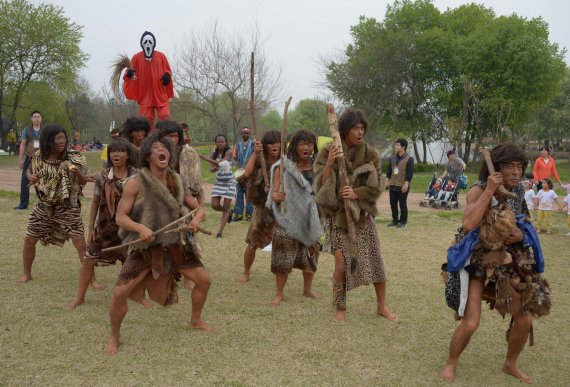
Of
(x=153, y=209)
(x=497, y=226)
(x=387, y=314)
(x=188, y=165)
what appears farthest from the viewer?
(x=188, y=165)

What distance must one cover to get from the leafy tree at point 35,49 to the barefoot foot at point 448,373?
103 ft

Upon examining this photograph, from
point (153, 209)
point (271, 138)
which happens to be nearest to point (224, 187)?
point (271, 138)

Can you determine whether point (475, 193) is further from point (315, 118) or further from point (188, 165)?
point (315, 118)

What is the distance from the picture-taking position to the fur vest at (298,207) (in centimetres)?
474

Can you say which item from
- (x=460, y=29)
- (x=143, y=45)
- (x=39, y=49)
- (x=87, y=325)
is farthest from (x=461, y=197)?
(x=39, y=49)

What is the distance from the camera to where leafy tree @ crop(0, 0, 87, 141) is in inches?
1140

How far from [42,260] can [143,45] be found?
3318 millimetres

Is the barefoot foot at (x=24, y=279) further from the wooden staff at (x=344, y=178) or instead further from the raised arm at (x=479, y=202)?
the raised arm at (x=479, y=202)

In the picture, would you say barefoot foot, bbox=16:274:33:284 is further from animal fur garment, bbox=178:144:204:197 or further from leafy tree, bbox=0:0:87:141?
leafy tree, bbox=0:0:87:141

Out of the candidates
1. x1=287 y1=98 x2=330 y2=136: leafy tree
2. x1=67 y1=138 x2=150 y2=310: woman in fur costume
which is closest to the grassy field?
x1=67 y1=138 x2=150 y2=310: woman in fur costume

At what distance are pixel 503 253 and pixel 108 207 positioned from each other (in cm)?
320

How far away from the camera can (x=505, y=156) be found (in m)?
3.19

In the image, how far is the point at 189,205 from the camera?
12.7ft

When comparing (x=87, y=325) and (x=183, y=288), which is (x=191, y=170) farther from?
(x=87, y=325)
